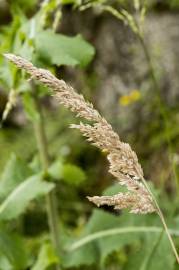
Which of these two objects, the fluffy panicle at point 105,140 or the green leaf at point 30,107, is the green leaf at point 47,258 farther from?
the fluffy panicle at point 105,140

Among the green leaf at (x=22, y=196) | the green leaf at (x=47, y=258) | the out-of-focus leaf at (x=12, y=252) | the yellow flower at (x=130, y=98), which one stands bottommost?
the yellow flower at (x=130, y=98)

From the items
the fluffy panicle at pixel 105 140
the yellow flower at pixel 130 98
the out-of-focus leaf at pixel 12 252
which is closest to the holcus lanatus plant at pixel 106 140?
the fluffy panicle at pixel 105 140

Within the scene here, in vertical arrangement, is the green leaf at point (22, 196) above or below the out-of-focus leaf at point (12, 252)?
above

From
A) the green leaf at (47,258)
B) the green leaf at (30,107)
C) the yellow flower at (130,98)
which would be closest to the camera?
the green leaf at (30,107)

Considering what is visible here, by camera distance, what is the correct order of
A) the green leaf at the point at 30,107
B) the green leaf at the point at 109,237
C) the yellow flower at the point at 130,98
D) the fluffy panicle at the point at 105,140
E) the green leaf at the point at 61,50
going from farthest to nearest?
the yellow flower at the point at 130,98, the green leaf at the point at 109,237, the green leaf at the point at 30,107, the green leaf at the point at 61,50, the fluffy panicle at the point at 105,140

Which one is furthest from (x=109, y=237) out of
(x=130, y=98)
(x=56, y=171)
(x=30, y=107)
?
(x=130, y=98)

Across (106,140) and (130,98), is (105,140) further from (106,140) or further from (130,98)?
(130,98)

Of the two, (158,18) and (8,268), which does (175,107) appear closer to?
(158,18)
